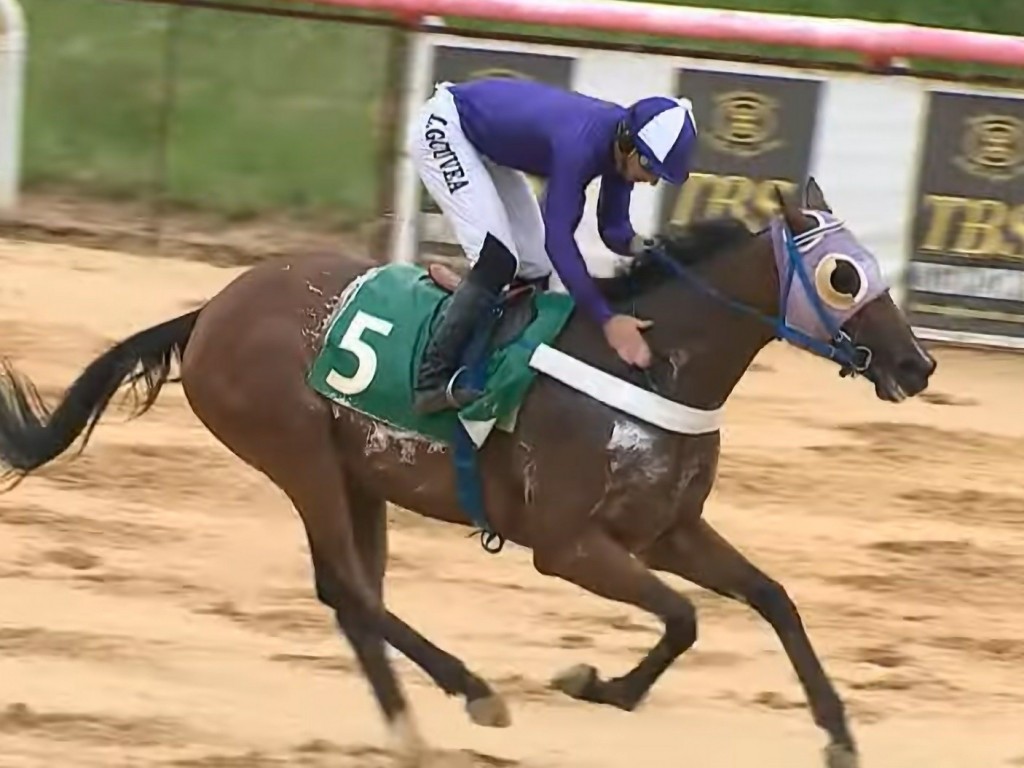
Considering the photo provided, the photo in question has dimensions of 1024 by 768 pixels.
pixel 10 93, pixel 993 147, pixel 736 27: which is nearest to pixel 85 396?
pixel 993 147

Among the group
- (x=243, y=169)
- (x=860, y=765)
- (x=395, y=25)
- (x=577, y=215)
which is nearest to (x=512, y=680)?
(x=860, y=765)

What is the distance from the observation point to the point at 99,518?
308 inches

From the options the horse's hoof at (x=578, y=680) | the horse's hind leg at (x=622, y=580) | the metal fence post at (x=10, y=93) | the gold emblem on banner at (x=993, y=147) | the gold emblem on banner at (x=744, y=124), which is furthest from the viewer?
the metal fence post at (x=10, y=93)

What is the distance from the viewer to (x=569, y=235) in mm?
5414

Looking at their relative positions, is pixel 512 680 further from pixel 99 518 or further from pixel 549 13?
pixel 549 13

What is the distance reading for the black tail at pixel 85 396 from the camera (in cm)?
629

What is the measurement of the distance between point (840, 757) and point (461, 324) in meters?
1.42

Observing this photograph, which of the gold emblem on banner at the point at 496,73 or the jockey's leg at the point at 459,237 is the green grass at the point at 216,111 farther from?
the jockey's leg at the point at 459,237

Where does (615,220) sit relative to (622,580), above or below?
above

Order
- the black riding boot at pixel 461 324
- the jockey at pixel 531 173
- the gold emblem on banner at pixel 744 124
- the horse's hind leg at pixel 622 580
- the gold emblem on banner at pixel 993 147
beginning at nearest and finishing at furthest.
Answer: the jockey at pixel 531 173
the horse's hind leg at pixel 622 580
the black riding boot at pixel 461 324
the gold emblem on banner at pixel 993 147
the gold emblem on banner at pixel 744 124

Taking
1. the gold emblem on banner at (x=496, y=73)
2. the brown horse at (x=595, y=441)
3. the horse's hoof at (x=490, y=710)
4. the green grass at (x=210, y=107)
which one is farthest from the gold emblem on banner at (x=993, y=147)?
the horse's hoof at (x=490, y=710)

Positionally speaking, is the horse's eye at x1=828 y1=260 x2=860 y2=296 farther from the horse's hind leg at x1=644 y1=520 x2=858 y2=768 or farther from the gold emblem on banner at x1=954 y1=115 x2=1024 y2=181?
the gold emblem on banner at x1=954 y1=115 x2=1024 y2=181

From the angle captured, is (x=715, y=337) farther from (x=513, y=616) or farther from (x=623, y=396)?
(x=513, y=616)

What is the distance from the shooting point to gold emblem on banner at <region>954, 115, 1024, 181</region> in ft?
36.5
